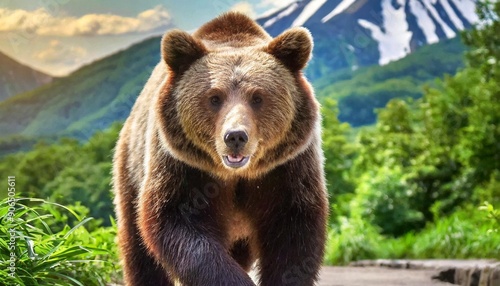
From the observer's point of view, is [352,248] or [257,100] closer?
[257,100]

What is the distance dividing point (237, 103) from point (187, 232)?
0.82m

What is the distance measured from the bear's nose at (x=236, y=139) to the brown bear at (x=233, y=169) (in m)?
0.15

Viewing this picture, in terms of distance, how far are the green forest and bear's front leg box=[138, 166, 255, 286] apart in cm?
58

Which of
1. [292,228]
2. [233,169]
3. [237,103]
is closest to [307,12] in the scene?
[292,228]

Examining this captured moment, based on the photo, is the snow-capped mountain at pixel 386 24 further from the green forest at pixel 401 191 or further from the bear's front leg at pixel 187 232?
the bear's front leg at pixel 187 232

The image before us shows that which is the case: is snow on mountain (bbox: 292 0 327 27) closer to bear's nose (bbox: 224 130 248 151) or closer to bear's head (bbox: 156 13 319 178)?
bear's head (bbox: 156 13 319 178)

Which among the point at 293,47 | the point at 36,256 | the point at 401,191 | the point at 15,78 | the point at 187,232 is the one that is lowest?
the point at 401,191

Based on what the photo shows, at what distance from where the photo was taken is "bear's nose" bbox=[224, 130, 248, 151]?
4242 millimetres

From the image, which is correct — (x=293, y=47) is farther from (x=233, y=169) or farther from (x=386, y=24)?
(x=386, y=24)

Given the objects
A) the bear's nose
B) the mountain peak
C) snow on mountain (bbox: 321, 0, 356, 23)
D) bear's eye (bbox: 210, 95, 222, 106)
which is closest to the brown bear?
bear's eye (bbox: 210, 95, 222, 106)

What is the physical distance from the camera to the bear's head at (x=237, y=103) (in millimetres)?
4500

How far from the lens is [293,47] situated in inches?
189

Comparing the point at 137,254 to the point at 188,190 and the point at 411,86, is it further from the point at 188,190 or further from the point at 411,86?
the point at 411,86

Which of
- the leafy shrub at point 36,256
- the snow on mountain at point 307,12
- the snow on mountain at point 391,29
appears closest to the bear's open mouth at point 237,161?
the leafy shrub at point 36,256
